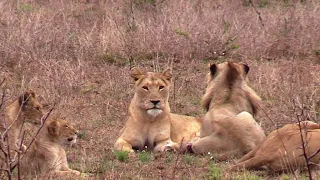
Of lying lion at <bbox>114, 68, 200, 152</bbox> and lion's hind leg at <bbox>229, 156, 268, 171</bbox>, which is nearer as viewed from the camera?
lion's hind leg at <bbox>229, 156, 268, 171</bbox>

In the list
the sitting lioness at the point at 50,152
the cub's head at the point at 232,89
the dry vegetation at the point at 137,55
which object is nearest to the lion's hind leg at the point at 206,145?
the dry vegetation at the point at 137,55

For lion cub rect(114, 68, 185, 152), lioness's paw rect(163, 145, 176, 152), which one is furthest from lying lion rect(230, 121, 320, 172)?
lion cub rect(114, 68, 185, 152)

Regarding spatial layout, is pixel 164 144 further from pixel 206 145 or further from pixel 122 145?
pixel 206 145

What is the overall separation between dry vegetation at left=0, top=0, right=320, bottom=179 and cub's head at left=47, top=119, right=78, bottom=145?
59cm

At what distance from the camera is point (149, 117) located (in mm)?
8422

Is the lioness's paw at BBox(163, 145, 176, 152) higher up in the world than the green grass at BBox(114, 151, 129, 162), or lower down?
lower down

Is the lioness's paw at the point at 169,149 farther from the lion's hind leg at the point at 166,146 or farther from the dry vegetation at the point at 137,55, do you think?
the dry vegetation at the point at 137,55

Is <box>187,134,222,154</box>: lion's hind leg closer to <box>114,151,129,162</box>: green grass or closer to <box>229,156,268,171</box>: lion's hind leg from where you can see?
<box>114,151,129,162</box>: green grass

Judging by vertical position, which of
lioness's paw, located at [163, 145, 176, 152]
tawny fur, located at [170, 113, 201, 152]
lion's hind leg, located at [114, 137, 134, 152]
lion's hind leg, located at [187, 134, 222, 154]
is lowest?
tawny fur, located at [170, 113, 201, 152]

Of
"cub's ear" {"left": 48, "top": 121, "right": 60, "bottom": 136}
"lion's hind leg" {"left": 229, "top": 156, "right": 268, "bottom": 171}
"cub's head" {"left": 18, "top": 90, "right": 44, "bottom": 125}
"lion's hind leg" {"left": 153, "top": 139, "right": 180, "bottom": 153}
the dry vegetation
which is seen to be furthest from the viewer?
the dry vegetation

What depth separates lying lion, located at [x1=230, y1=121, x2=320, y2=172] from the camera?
21.7ft

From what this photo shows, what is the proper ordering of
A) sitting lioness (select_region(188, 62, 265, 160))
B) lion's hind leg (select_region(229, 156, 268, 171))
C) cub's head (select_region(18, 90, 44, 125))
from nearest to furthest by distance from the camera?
lion's hind leg (select_region(229, 156, 268, 171)) → cub's head (select_region(18, 90, 44, 125)) → sitting lioness (select_region(188, 62, 265, 160))

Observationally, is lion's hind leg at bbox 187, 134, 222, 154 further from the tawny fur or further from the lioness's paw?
the tawny fur

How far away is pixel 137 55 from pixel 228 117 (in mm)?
4612
